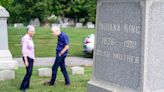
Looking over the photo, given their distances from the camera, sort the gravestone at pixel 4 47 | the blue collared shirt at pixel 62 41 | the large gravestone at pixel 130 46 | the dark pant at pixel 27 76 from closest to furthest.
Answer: the large gravestone at pixel 130 46
the dark pant at pixel 27 76
the blue collared shirt at pixel 62 41
the gravestone at pixel 4 47

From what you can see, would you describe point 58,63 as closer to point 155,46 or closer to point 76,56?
point 155,46

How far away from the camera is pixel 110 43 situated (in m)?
7.06

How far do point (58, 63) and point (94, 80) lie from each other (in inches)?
126

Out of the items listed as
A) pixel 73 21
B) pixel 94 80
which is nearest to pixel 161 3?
pixel 94 80

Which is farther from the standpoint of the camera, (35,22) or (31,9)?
A: (35,22)

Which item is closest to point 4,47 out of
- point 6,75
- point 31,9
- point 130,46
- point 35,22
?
point 6,75

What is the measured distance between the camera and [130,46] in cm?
659

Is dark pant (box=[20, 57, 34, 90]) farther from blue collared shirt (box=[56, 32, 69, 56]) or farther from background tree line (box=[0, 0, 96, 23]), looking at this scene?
background tree line (box=[0, 0, 96, 23])

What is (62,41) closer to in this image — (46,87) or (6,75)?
(46,87)

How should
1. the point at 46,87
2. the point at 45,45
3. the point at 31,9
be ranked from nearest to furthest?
the point at 46,87 < the point at 45,45 < the point at 31,9

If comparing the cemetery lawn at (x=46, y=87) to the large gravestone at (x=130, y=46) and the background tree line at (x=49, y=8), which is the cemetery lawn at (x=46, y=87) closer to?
the large gravestone at (x=130, y=46)

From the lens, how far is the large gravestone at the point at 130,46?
631 cm

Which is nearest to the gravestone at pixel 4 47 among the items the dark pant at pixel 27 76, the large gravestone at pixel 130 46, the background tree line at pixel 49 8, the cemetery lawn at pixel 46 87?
the cemetery lawn at pixel 46 87

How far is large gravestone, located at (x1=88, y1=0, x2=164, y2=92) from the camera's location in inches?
248
